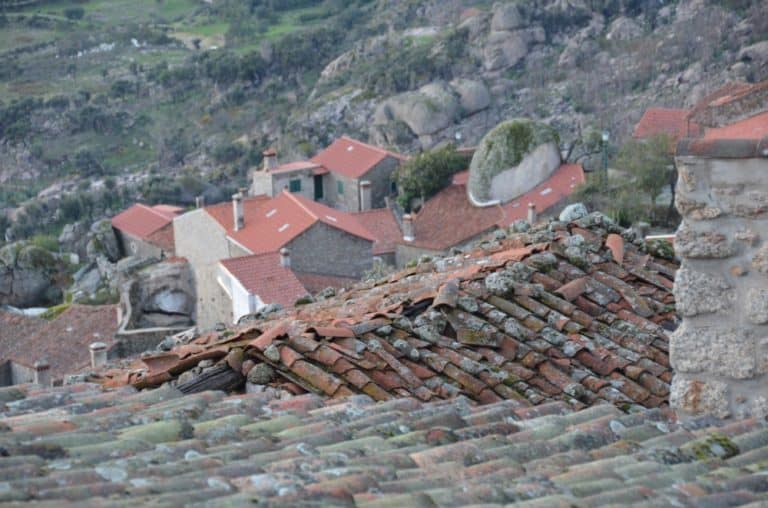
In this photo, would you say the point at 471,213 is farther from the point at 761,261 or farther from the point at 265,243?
the point at 761,261

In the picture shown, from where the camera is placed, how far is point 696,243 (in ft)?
16.9

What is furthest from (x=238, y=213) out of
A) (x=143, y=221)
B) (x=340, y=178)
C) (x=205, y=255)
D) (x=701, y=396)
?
(x=701, y=396)

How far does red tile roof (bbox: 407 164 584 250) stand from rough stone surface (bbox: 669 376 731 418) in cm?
2715

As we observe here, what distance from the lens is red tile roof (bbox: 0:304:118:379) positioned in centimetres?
2762

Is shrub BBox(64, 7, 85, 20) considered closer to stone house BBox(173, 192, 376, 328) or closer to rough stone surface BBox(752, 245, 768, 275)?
stone house BBox(173, 192, 376, 328)

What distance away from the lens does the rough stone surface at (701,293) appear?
16.9 ft

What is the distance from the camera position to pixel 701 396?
Result: 5.27 meters

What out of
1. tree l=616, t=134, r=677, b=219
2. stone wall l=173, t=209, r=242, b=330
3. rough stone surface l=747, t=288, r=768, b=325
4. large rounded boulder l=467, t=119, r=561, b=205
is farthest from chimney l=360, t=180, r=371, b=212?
rough stone surface l=747, t=288, r=768, b=325

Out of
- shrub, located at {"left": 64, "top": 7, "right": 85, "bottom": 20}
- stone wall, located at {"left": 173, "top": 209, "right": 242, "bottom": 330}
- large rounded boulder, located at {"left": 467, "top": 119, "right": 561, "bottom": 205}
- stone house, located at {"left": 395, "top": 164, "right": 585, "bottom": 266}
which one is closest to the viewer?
stone wall, located at {"left": 173, "top": 209, "right": 242, "bottom": 330}

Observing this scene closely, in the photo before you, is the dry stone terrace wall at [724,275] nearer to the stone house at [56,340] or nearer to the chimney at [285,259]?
the chimney at [285,259]

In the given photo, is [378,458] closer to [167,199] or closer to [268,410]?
[268,410]

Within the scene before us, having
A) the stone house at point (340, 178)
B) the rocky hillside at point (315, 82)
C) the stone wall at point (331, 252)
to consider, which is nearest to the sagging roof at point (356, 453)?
the stone wall at point (331, 252)

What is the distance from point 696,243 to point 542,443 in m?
1.10

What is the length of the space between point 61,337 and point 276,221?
19.3ft
